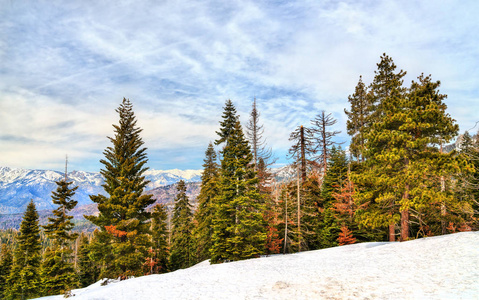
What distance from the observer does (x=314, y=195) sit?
3194 centimetres

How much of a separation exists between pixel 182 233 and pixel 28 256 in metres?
22.5

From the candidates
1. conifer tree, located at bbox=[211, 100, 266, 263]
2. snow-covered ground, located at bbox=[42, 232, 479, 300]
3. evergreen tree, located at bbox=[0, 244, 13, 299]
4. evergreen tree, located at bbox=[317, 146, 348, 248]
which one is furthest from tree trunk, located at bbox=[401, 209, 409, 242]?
evergreen tree, located at bbox=[0, 244, 13, 299]

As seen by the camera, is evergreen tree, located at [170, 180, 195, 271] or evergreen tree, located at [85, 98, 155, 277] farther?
evergreen tree, located at [170, 180, 195, 271]

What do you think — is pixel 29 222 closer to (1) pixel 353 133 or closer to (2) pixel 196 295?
(2) pixel 196 295

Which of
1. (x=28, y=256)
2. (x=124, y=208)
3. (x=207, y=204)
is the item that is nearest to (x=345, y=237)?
(x=207, y=204)

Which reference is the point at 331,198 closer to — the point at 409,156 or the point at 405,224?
the point at 405,224

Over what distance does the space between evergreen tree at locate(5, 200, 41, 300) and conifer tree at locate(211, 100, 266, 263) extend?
31.0 meters

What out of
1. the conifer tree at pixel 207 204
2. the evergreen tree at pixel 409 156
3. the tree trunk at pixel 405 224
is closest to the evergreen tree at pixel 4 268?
the conifer tree at pixel 207 204

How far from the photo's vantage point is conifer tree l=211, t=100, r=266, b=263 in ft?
69.2

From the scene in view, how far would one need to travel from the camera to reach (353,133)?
32.5 meters

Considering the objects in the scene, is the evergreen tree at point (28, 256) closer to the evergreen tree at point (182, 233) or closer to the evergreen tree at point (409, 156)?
the evergreen tree at point (182, 233)

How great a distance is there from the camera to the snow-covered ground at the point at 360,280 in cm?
896

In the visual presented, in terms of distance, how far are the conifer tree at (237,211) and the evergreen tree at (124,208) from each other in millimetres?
6679

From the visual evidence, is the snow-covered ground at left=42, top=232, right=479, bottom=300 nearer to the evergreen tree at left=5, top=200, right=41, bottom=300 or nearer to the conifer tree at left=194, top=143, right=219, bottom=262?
the conifer tree at left=194, top=143, right=219, bottom=262
